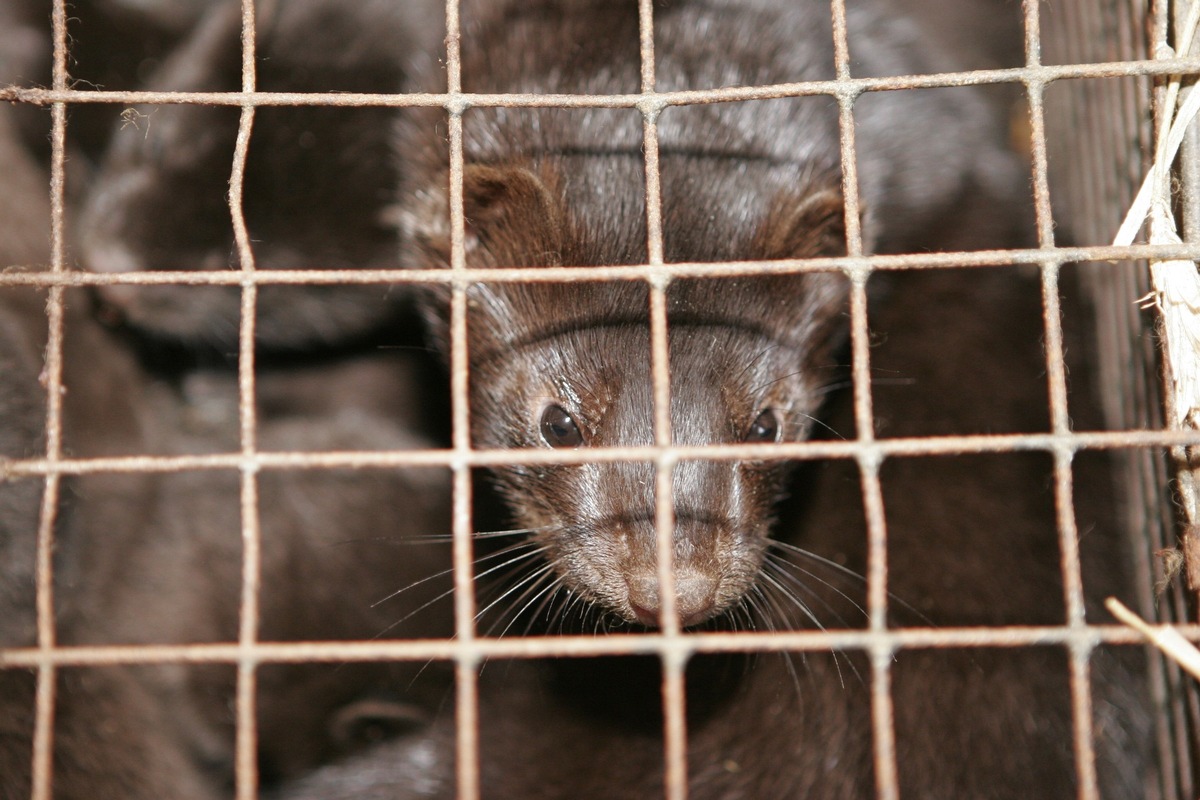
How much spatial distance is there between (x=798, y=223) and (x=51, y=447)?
1.18 metres

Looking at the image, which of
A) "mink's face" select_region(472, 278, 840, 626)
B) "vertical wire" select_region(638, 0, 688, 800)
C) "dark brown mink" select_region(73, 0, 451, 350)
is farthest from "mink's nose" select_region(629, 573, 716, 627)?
"dark brown mink" select_region(73, 0, 451, 350)

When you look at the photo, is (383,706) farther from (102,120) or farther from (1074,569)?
(102,120)

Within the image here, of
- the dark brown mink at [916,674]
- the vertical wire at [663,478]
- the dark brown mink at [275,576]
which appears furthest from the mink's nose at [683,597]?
the dark brown mink at [275,576]

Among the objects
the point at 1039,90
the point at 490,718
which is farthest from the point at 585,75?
the point at 490,718

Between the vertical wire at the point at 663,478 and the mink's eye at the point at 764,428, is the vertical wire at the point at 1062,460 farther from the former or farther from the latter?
the mink's eye at the point at 764,428

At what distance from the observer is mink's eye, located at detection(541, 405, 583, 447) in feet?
5.66

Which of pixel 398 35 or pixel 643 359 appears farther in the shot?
pixel 398 35

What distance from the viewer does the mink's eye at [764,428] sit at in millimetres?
1778

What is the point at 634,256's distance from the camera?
64.8 inches

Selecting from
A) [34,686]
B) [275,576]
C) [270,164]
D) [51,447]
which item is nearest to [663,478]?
[51,447]

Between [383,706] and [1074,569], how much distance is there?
4.73 feet

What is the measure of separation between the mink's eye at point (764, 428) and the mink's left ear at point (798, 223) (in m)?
0.28

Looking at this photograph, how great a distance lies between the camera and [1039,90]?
1.32 metres

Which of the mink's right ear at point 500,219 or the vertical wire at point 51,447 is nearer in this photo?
the vertical wire at point 51,447
